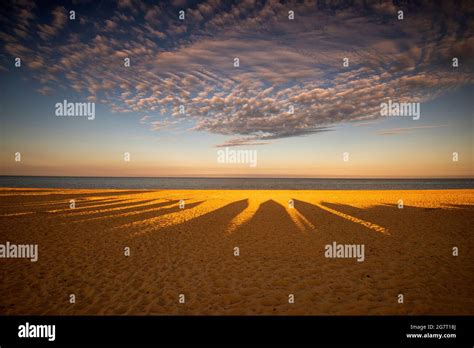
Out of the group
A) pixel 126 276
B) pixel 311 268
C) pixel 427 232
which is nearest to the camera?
pixel 126 276

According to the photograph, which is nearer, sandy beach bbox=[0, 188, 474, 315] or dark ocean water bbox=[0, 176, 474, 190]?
sandy beach bbox=[0, 188, 474, 315]

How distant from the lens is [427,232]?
12570 millimetres

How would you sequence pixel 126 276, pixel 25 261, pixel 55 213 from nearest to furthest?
1. pixel 126 276
2. pixel 25 261
3. pixel 55 213

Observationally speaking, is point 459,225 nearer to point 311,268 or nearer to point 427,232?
point 427,232

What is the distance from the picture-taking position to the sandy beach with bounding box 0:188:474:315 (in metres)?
5.96

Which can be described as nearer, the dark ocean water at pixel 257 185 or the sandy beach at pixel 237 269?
the sandy beach at pixel 237 269

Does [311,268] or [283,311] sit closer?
[283,311]

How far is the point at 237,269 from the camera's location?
324 inches

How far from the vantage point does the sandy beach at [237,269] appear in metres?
5.96

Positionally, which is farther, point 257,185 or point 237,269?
point 257,185
